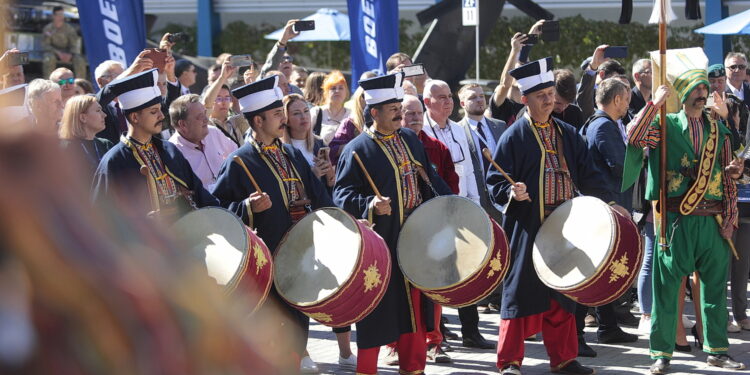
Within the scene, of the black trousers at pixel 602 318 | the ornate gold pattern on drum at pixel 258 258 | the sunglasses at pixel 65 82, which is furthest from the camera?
the sunglasses at pixel 65 82

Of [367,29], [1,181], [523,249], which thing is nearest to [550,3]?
[367,29]

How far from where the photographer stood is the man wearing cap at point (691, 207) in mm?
6105

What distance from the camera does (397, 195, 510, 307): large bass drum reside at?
5.45m

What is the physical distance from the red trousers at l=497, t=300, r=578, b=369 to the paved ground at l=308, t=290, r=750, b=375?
217 mm

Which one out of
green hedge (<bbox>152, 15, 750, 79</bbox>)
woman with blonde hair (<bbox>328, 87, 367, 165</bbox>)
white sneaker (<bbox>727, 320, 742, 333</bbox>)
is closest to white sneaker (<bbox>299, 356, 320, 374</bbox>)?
woman with blonde hair (<bbox>328, 87, 367, 165</bbox>)

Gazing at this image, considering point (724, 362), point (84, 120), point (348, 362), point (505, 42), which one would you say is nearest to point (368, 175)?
point (348, 362)

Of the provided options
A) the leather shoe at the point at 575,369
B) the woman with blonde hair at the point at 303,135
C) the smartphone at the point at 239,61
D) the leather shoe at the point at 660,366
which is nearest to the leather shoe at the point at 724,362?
the leather shoe at the point at 660,366

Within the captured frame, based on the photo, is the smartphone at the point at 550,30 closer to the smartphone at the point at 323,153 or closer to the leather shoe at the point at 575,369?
the smartphone at the point at 323,153

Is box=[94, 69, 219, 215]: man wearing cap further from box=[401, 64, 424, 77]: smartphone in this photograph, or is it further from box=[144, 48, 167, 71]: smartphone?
box=[401, 64, 424, 77]: smartphone

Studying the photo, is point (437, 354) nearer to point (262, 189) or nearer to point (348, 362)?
point (348, 362)

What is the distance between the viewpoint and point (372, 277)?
514 centimetres

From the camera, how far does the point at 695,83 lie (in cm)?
615

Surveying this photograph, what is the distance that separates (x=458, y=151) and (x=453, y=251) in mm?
1988

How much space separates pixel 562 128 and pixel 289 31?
125 inches
